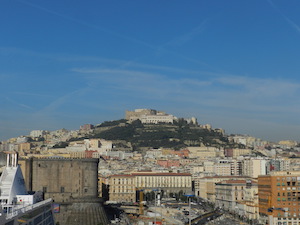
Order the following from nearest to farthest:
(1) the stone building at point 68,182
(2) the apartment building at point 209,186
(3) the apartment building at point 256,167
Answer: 1. (1) the stone building at point 68,182
2. (2) the apartment building at point 209,186
3. (3) the apartment building at point 256,167

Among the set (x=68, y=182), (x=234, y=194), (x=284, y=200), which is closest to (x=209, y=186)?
(x=234, y=194)

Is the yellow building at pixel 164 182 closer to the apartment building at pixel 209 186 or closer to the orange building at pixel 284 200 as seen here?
the apartment building at pixel 209 186

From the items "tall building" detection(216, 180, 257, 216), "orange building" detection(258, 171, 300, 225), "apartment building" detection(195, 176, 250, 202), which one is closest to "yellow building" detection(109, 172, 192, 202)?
"apartment building" detection(195, 176, 250, 202)

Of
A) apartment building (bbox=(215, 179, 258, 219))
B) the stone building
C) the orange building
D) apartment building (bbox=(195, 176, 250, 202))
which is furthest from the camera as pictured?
apartment building (bbox=(195, 176, 250, 202))

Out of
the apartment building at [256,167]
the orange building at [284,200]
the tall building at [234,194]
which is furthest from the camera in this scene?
the apartment building at [256,167]

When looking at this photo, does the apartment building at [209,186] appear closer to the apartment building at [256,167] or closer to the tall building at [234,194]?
the tall building at [234,194]

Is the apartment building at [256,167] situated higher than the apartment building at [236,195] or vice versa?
the apartment building at [256,167]

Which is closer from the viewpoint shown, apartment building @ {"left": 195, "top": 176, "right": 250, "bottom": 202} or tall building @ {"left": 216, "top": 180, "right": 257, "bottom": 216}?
tall building @ {"left": 216, "top": 180, "right": 257, "bottom": 216}

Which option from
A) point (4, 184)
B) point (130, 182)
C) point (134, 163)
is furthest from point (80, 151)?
point (4, 184)

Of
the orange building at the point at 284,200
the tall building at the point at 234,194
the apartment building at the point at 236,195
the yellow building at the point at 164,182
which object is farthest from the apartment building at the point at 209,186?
the orange building at the point at 284,200

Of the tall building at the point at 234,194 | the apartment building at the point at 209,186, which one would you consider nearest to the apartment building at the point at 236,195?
the tall building at the point at 234,194

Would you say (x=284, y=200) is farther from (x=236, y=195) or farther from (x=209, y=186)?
(x=209, y=186)

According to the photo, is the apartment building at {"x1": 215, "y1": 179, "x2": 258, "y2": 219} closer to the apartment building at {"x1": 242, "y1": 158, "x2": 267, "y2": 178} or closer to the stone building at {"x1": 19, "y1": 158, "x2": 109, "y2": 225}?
the stone building at {"x1": 19, "y1": 158, "x2": 109, "y2": 225}

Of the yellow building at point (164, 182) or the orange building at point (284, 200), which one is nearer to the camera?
the orange building at point (284, 200)
